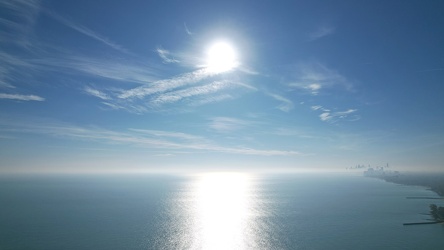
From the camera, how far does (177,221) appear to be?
399ft

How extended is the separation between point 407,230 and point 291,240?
51373 millimetres

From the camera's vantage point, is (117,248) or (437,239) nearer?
(117,248)

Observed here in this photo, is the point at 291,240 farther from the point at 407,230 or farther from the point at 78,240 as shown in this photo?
the point at 78,240

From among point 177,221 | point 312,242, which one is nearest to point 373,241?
point 312,242

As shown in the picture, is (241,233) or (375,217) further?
(375,217)

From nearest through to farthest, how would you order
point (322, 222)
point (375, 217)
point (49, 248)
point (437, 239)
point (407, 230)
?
point (49, 248), point (437, 239), point (407, 230), point (322, 222), point (375, 217)

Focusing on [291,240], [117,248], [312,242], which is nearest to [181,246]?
[117,248]

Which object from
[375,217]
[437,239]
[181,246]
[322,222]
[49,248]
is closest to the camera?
[49,248]

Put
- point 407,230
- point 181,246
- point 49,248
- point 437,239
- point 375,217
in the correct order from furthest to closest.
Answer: point 375,217 < point 407,230 < point 437,239 < point 181,246 < point 49,248

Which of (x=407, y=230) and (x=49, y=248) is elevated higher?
(x=407, y=230)

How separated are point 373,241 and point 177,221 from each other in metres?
82.1

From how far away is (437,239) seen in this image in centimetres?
8769

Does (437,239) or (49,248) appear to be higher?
(437,239)

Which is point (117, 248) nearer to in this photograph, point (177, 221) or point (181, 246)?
point (181, 246)
